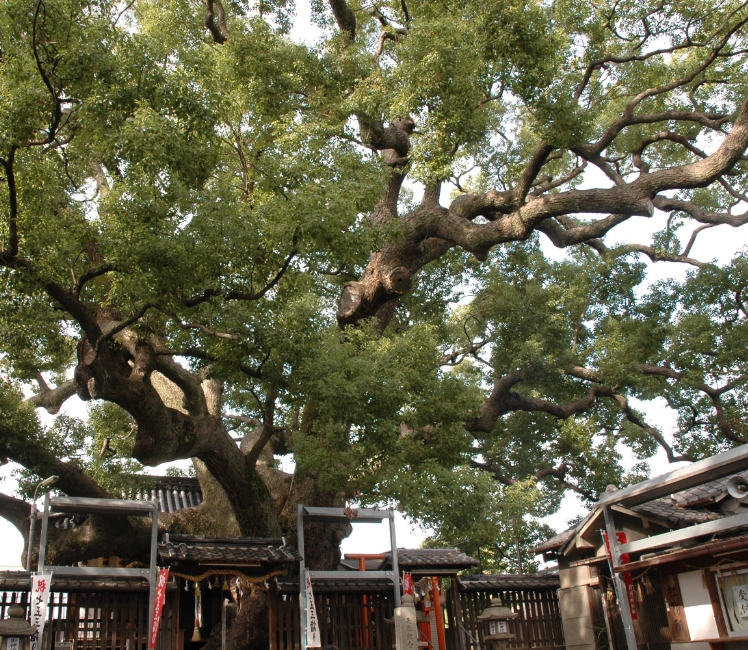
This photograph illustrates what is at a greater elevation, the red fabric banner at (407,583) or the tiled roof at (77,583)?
the tiled roof at (77,583)

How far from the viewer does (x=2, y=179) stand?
878 centimetres

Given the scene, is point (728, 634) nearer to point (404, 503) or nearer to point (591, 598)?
point (591, 598)

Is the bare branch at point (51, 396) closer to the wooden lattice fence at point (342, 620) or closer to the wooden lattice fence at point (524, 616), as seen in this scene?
the wooden lattice fence at point (342, 620)

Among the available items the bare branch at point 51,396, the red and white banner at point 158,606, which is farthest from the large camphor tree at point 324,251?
the red and white banner at point 158,606

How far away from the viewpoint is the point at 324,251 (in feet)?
34.2

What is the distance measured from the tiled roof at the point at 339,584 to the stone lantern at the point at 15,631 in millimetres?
3518

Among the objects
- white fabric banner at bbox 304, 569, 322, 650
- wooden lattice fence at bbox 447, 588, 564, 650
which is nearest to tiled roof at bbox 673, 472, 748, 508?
wooden lattice fence at bbox 447, 588, 564, 650

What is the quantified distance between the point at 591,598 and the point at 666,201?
7.39 meters

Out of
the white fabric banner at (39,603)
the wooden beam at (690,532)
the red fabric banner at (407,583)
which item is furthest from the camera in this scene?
the red fabric banner at (407,583)

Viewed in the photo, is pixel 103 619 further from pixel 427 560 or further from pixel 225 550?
pixel 427 560

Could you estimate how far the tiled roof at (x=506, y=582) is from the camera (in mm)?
12469

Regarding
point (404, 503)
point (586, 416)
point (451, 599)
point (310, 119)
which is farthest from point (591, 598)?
point (310, 119)

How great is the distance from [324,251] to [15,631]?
6388mm

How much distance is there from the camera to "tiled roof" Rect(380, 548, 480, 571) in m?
11.7
